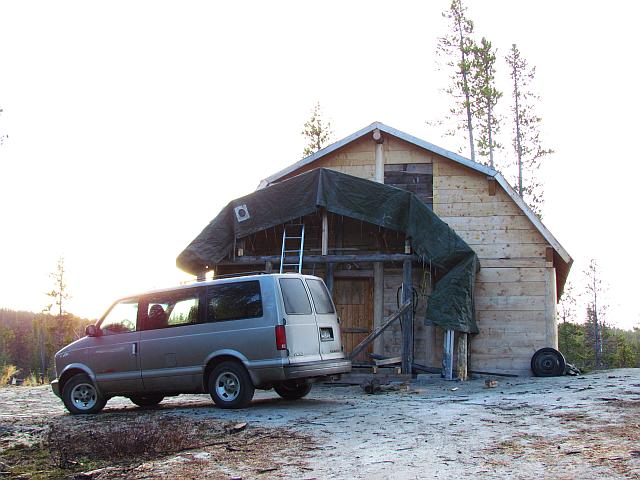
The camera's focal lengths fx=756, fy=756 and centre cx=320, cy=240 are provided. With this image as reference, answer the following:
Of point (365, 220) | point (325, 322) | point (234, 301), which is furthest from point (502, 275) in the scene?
point (234, 301)

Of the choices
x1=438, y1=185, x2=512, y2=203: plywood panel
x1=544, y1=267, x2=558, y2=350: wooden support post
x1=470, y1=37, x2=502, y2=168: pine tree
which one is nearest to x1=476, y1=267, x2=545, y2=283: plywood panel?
x1=544, y1=267, x2=558, y2=350: wooden support post

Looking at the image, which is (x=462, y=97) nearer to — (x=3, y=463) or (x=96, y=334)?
(x=96, y=334)

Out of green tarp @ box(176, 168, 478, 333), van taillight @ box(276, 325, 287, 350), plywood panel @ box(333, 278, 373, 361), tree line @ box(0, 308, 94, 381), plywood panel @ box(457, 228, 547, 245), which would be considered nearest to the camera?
van taillight @ box(276, 325, 287, 350)

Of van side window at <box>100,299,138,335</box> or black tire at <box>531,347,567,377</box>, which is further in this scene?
black tire at <box>531,347,567,377</box>

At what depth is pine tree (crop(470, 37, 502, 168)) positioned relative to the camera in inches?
1462

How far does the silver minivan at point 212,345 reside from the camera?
37.9 feet

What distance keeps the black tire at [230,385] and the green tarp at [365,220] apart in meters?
5.75

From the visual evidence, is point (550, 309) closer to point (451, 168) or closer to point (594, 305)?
point (451, 168)

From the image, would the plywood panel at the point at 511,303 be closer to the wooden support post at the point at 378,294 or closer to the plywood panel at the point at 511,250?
the plywood panel at the point at 511,250

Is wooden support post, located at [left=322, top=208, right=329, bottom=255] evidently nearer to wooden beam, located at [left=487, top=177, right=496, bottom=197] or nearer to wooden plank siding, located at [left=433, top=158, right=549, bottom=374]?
wooden plank siding, located at [left=433, top=158, right=549, bottom=374]

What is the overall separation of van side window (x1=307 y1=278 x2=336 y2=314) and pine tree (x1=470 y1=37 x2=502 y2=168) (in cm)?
2645

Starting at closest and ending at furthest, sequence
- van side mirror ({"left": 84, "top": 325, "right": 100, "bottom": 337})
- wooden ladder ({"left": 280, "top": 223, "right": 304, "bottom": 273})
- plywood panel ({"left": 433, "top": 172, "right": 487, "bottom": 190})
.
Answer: van side mirror ({"left": 84, "top": 325, "right": 100, "bottom": 337})
wooden ladder ({"left": 280, "top": 223, "right": 304, "bottom": 273})
plywood panel ({"left": 433, "top": 172, "right": 487, "bottom": 190})

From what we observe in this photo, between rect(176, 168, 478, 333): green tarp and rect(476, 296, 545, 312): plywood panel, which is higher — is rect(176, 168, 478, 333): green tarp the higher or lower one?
the higher one

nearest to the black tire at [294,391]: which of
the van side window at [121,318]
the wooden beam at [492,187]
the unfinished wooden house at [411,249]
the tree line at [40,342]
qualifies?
the van side window at [121,318]
